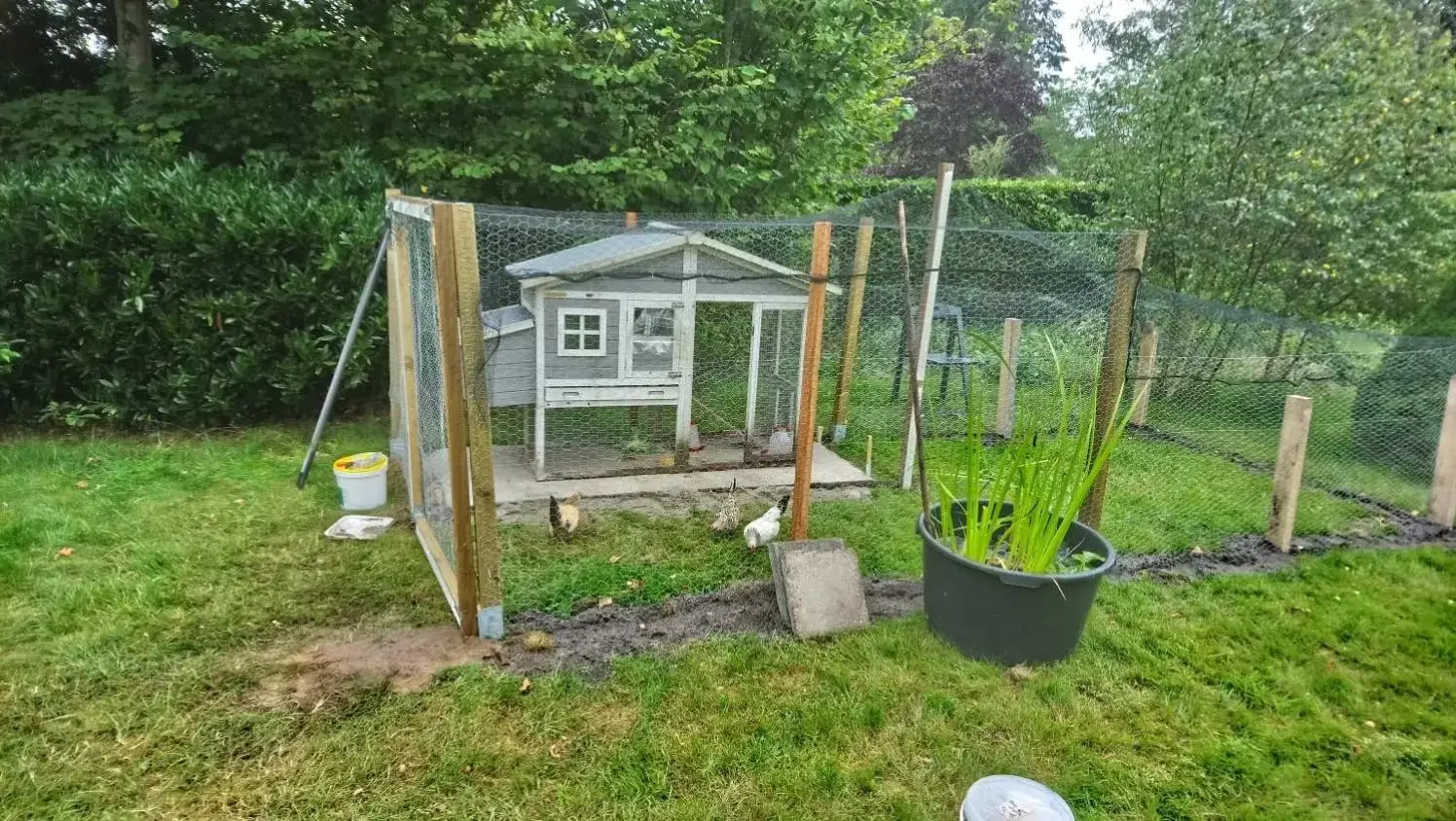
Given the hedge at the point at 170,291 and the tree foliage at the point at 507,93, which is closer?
the hedge at the point at 170,291

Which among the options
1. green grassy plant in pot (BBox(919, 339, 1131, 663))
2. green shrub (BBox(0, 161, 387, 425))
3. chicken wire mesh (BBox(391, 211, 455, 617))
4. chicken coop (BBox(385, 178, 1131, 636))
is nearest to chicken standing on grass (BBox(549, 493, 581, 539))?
chicken coop (BBox(385, 178, 1131, 636))

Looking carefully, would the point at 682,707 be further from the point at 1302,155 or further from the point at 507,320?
the point at 1302,155

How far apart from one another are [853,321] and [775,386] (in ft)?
2.09

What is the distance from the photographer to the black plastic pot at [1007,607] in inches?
102

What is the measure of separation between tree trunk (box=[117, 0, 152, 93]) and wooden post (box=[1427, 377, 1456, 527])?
8446 mm

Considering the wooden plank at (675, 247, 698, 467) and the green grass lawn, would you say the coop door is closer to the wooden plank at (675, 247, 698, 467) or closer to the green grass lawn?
the wooden plank at (675, 247, 698, 467)

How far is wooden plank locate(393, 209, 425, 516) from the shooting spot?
341 centimetres

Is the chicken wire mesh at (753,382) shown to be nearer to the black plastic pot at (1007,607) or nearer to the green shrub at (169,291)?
the black plastic pot at (1007,607)

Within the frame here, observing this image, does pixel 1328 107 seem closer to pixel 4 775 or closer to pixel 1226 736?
pixel 1226 736

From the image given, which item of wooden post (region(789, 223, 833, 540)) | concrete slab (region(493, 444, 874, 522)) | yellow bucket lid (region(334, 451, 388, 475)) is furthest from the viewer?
concrete slab (region(493, 444, 874, 522))

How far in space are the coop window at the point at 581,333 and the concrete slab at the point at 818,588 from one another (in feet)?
5.35

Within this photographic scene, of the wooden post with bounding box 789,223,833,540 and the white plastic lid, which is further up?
the wooden post with bounding box 789,223,833,540

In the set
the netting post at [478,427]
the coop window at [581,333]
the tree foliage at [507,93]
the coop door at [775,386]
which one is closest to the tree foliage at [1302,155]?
the tree foliage at [507,93]

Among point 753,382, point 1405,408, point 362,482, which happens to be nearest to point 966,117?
point 1405,408
